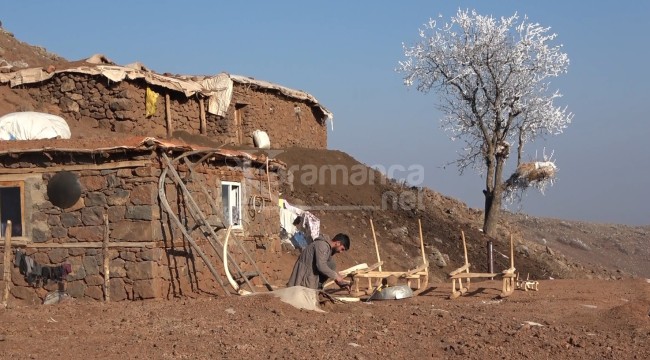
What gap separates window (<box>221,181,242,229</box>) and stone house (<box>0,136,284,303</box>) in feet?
4.44

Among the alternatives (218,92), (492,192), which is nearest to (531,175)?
(492,192)

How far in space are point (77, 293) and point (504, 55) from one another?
662 inches

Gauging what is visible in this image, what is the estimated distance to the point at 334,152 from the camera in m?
29.0

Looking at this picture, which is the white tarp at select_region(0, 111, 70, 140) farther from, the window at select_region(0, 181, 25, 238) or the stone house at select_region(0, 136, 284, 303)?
the stone house at select_region(0, 136, 284, 303)

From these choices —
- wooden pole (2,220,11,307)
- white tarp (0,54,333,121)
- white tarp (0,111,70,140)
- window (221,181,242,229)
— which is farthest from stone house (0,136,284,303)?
white tarp (0,54,333,121)

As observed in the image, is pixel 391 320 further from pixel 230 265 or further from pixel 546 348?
pixel 230 265

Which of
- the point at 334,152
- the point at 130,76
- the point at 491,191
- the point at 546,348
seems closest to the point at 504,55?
the point at 491,191

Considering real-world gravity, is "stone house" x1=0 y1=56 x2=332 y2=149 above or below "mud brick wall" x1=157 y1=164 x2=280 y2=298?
above

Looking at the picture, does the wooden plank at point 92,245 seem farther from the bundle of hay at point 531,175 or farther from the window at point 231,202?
the bundle of hay at point 531,175

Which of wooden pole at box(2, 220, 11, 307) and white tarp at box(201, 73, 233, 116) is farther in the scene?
white tarp at box(201, 73, 233, 116)

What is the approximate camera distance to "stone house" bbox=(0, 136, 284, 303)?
12961 millimetres

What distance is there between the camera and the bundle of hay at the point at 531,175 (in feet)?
85.0

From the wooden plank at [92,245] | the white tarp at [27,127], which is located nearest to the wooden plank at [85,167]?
the wooden plank at [92,245]

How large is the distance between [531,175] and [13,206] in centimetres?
1669
